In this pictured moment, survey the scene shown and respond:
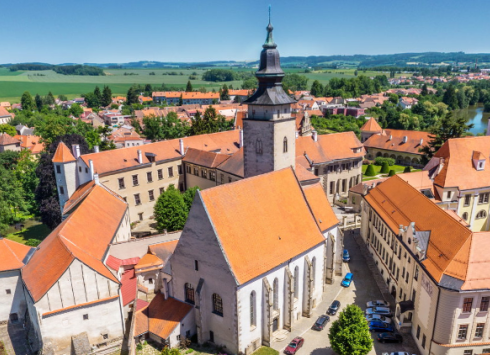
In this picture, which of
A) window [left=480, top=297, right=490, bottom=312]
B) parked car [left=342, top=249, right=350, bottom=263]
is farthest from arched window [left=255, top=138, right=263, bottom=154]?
window [left=480, top=297, right=490, bottom=312]

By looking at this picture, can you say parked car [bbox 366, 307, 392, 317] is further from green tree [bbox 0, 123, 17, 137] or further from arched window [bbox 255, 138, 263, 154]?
green tree [bbox 0, 123, 17, 137]

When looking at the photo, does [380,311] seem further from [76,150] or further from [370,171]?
[370,171]

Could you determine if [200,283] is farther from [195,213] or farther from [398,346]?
[398,346]

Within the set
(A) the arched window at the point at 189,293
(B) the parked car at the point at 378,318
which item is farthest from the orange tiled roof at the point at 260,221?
(B) the parked car at the point at 378,318

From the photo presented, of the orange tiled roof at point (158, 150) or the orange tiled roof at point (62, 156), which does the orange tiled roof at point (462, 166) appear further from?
the orange tiled roof at point (62, 156)

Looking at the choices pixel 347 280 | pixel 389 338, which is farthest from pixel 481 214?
pixel 389 338
